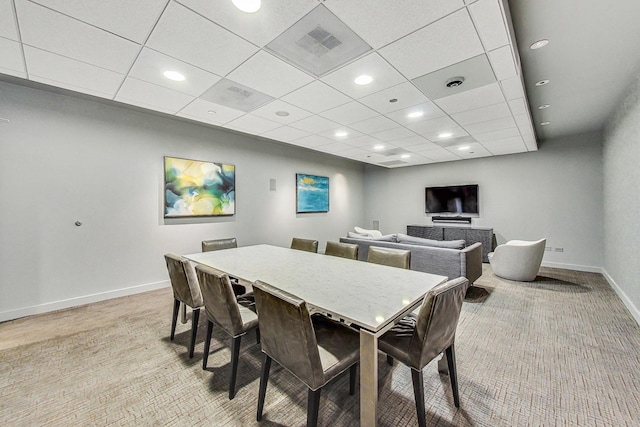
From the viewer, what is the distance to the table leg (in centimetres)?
127

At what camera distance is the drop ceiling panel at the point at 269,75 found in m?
2.17

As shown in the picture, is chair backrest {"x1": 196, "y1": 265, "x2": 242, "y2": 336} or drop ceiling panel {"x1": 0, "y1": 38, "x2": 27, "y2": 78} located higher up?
drop ceiling panel {"x1": 0, "y1": 38, "x2": 27, "y2": 78}

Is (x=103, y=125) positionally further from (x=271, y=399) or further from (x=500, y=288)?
(x=500, y=288)

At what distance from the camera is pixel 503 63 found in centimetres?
219

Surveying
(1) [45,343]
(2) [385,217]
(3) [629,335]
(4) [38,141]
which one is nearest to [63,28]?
(4) [38,141]

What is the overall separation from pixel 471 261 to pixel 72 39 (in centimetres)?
Result: 479

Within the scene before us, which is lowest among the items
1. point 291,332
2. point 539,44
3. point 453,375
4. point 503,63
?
point 453,375

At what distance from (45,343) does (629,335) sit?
225 inches

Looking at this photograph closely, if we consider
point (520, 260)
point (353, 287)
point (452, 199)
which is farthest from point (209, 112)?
point (452, 199)

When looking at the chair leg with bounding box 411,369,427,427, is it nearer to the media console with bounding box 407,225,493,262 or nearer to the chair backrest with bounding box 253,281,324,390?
the chair backrest with bounding box 253,281,324,390

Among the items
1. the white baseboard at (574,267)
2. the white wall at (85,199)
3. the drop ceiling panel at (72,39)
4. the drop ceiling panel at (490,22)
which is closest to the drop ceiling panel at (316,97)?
the drop ceiling panel at (490,22)

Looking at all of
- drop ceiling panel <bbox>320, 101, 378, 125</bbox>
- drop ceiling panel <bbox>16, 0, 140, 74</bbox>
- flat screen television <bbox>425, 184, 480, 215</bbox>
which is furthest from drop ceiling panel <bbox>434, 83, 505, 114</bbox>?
flat screen television <bbox>425, 184, 480, 215</bbox>

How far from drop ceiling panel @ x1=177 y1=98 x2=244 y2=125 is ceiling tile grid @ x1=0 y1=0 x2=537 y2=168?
13mm

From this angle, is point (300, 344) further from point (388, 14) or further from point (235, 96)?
point (235, 96)
